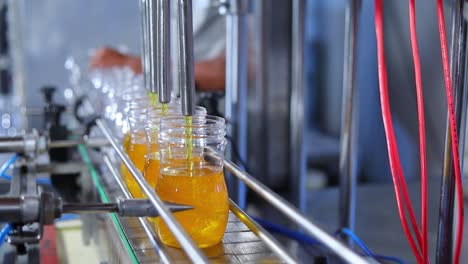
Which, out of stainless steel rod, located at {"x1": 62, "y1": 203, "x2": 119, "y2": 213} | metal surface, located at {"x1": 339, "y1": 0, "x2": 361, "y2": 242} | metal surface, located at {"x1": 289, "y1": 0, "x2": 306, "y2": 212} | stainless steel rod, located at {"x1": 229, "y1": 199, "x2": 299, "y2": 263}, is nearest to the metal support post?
metal surface, located at {"x1": 289, "y1": 0, "x2": 306, "y2": 212}

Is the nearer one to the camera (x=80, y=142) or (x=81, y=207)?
(x=81, y=207)

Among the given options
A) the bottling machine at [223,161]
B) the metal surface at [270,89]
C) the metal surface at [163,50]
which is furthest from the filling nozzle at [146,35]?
the metal surface at [270,89]

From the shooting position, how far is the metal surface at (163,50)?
2.10ft

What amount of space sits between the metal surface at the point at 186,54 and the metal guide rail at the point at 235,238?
90 mm

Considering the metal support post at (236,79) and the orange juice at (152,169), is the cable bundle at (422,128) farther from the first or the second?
the metal support post at (236,79)

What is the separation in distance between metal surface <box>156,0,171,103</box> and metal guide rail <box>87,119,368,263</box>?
0.28 ft

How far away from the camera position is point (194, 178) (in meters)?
0.60

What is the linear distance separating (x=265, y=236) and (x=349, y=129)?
531mm

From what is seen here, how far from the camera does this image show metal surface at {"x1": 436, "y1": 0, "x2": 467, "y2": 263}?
0.65 metres

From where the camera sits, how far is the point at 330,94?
10.8 feet

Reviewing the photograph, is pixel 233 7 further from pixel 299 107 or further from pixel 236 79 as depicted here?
pixel 299 107

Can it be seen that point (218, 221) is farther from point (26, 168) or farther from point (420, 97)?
point (26, 168)

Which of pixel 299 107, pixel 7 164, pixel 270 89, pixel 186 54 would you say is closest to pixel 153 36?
pixel 186 54

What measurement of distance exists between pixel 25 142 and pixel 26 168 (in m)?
0.05
